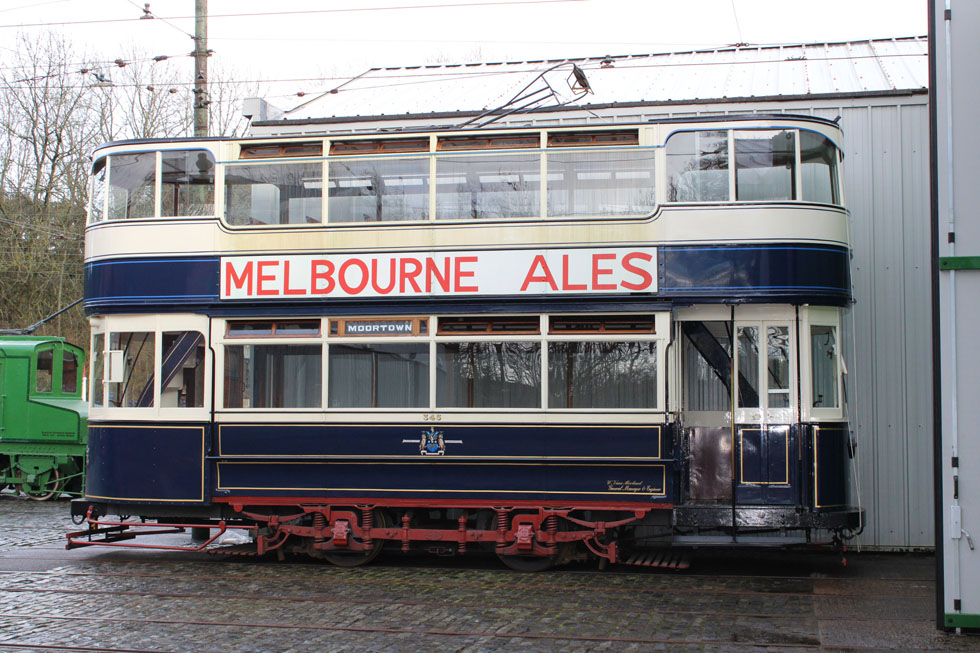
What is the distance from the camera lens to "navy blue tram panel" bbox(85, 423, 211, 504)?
34.6ft

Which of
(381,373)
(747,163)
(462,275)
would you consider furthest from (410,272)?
(747,163)

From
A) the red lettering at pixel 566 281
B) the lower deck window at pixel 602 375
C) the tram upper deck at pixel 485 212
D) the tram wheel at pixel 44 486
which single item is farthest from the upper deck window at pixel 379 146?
the tram wheel at pixel 44 486

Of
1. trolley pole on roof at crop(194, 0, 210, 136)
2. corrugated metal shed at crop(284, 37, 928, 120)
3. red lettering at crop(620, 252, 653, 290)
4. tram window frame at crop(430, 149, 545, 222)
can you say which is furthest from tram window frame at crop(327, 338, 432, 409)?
trolley pole on roof at crop(194, 0, 210, 136)

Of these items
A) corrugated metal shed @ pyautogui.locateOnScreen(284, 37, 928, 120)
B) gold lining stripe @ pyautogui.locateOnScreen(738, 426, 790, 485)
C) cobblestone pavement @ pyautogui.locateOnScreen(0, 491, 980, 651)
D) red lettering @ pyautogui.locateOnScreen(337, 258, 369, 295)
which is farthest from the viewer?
corrugated metal shed @ pyautogui.locateOnScreen(284, 37, 928, 120)

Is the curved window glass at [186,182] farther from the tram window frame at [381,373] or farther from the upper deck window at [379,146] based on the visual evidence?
the tram window frame at [381,373]

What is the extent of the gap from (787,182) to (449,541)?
495cm

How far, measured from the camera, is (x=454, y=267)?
10.2 metres

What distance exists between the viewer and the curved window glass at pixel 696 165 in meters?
9.91

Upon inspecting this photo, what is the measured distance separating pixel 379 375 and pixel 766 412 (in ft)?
12.8

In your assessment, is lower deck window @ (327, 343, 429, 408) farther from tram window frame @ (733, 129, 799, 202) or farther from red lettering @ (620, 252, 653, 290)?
tram window frame @ (733, 129, 799, 202)

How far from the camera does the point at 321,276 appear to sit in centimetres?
1041

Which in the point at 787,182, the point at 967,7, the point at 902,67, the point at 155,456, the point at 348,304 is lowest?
the point at 155,456

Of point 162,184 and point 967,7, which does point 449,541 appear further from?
point 967,7

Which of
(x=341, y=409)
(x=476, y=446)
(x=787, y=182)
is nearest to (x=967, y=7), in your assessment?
(x=787, y=182)
